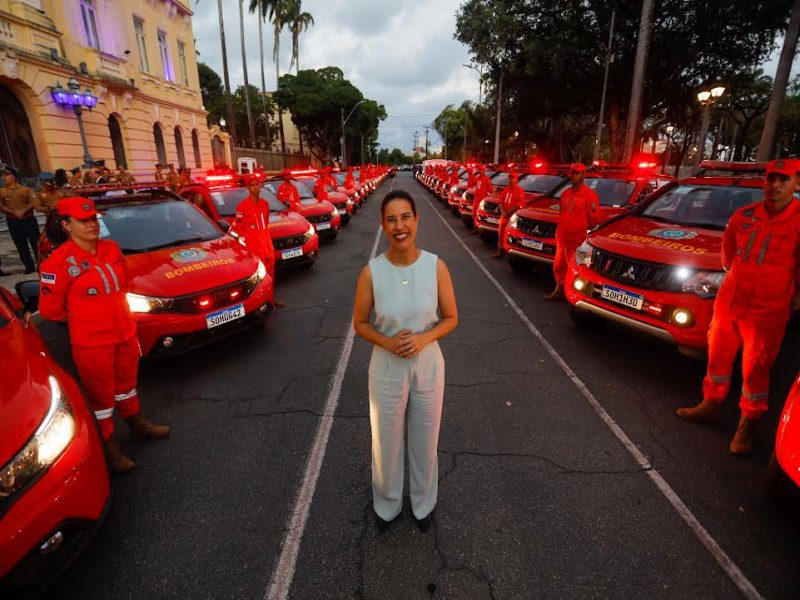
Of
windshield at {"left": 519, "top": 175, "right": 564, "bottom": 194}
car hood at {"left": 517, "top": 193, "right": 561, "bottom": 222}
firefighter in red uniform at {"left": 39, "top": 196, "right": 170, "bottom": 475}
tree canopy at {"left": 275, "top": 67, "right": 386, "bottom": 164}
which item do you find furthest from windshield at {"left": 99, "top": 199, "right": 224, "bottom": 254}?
tree canopy at {"left": 275, "top": 67, "right": 386, "bottom": 164}

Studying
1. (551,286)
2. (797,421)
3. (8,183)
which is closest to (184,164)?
(8,183)

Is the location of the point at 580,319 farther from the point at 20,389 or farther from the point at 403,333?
the point at 20,389

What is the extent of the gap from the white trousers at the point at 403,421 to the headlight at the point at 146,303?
2661 millimetres

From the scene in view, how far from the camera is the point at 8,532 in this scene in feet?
5.51

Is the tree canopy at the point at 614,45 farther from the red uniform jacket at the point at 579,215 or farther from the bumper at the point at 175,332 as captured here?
the bumper at the point at 175,332

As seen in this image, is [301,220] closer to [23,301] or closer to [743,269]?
[23,301]

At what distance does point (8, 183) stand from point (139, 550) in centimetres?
841

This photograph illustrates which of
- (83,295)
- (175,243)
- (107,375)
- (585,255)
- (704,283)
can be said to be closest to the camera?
(83,295)

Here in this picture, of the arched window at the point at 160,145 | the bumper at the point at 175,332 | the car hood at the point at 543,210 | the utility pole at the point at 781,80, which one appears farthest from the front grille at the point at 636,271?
the arched window at the point at 160,145

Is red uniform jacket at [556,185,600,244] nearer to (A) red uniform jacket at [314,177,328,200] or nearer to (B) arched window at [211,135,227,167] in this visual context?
(A) red uniform jacket at [314,177,328,200]

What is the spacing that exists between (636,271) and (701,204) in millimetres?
1622

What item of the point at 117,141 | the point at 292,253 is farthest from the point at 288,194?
the point at 117,141

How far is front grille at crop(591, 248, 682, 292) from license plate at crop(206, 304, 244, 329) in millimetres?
3702

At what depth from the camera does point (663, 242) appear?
4.21 m
